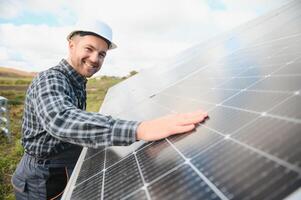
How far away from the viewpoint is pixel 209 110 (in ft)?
12.0

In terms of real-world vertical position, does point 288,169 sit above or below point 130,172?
above

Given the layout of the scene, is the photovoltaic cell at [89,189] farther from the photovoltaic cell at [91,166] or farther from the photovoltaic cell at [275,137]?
the photovoltaic cell at [275,137]

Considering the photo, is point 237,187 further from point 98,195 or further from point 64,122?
point 64,122

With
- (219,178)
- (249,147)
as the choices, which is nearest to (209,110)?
(249,147)

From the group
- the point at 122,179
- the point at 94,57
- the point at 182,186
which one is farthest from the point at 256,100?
the point at 94,57

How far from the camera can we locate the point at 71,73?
14.9ft

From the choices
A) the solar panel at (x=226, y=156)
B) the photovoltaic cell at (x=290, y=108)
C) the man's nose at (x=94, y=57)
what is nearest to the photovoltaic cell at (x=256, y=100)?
the solar panel at (x=226, y=156)

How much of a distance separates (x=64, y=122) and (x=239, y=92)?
1973 millimetres

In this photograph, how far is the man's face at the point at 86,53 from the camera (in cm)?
452

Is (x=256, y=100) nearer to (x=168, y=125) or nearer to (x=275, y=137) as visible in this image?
(x=168, y=125)

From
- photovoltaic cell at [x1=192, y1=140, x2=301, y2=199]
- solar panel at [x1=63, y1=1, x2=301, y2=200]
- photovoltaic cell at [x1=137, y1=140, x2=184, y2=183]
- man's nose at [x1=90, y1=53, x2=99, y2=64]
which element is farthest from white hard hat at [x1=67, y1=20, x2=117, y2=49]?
photovoltaic cell at [x1=192, y1=140, x2=301, y2=199]

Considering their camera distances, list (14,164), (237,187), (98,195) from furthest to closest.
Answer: (14,164) < (98,195) < (237,187)

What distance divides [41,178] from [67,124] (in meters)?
1.83

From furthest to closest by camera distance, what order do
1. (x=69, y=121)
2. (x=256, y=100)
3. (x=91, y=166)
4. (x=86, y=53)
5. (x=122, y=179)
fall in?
1. (x=86, y=53)
2. (x=91, y=166)
3. (x=69, y=121)
4. (x=256, y=100)
5. (x=122, y=179)
